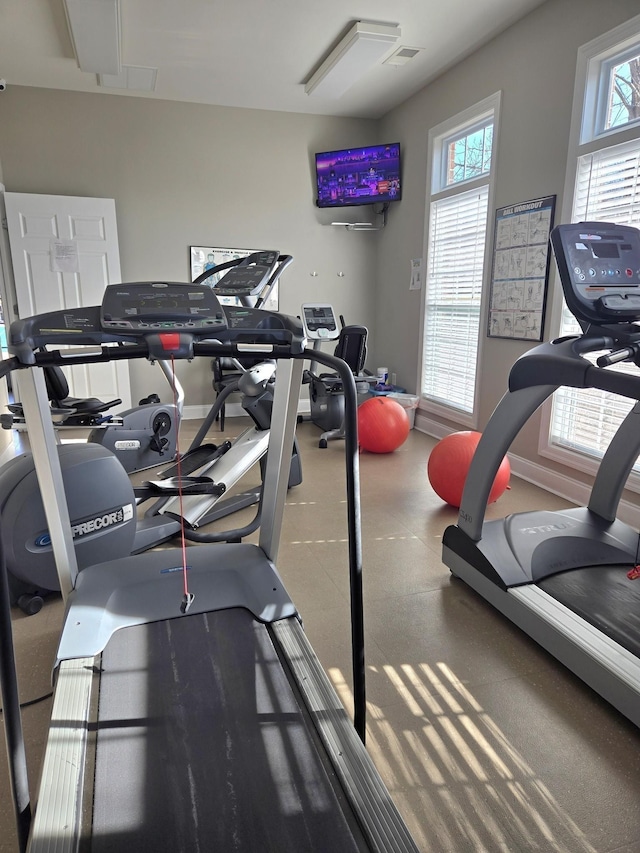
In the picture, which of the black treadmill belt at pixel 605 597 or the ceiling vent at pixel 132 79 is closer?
the black treadmill belt at pixel 605 597

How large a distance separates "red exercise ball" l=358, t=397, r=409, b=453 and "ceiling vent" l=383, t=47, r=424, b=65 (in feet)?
9.02

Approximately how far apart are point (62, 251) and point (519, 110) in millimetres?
4223

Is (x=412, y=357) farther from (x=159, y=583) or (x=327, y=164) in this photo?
(x=159, y=583)

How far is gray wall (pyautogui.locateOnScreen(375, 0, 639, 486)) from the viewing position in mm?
3516

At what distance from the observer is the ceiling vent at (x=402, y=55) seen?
4.38 meters

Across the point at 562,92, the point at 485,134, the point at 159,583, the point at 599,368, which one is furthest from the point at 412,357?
the point at 159,583

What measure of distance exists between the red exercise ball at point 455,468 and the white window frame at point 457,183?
1339mm

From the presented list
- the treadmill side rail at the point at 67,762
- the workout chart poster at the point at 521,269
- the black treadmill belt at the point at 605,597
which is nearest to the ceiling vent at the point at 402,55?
the workout chart poster at the point at 521,269

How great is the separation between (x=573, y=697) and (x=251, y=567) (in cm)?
120

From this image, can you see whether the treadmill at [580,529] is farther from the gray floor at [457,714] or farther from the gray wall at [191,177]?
the gray wall at [191,177]

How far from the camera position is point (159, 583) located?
1969mm

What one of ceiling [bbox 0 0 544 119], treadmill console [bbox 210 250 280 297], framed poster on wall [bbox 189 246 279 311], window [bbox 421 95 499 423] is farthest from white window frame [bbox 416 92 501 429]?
treadmill console [bbox 210 250 280 297]

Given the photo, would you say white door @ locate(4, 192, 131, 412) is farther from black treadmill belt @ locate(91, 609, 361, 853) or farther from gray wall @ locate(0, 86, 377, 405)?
black treadmill belt @ locate(91, 609, 361, 853)

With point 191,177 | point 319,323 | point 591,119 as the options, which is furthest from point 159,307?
point 191,177
